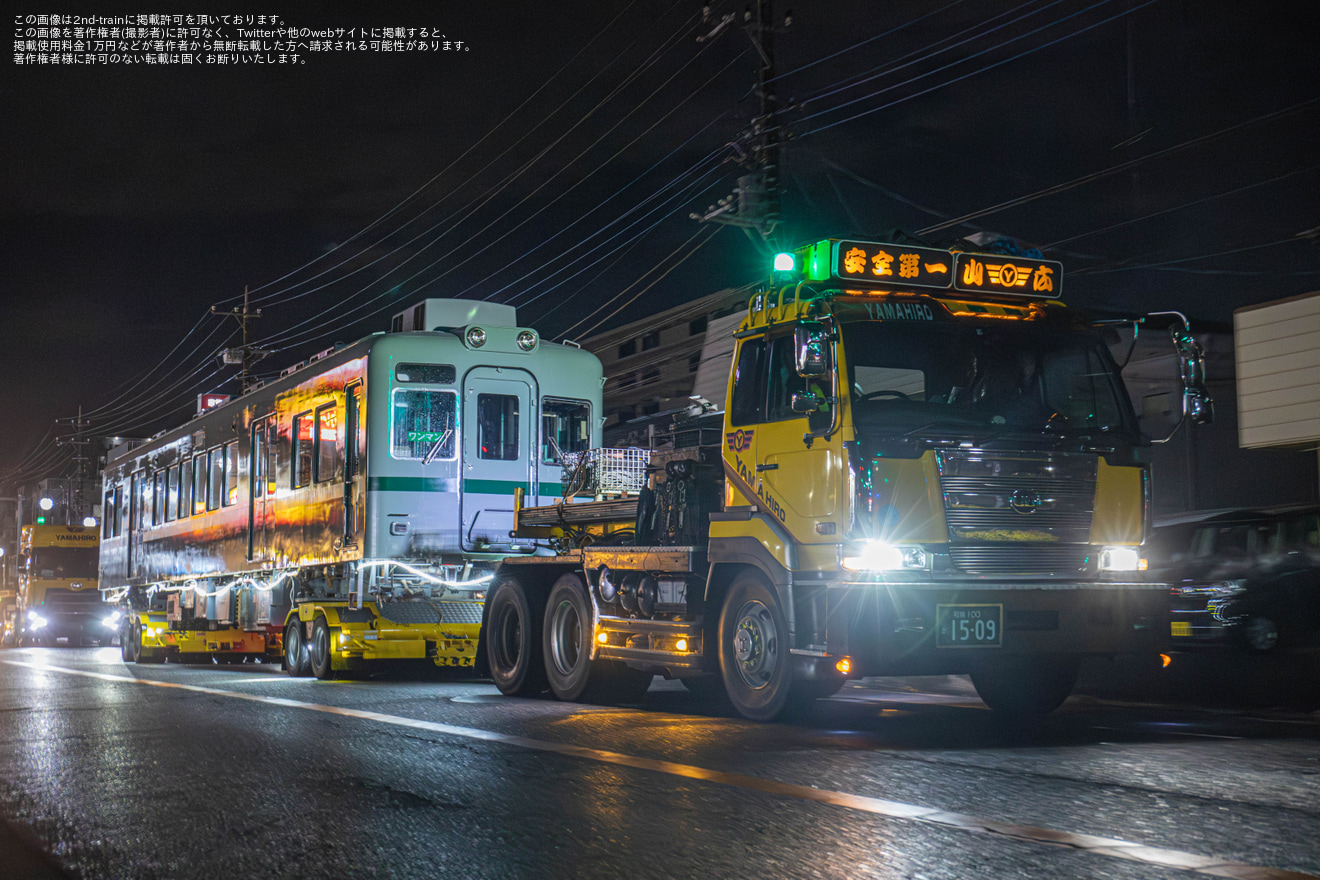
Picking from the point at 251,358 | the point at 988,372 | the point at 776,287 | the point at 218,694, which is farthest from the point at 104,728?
the point at 251,358

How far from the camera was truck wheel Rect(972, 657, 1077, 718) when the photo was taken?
10.2 meters

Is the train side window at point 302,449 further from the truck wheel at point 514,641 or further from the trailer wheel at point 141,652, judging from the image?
the trailer wheel at point 141,652

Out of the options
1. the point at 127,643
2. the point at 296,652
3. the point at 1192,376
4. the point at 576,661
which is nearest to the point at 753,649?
the point at 576,661

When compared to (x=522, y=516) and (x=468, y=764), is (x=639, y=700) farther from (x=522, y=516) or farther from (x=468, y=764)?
(x=468, y=764)

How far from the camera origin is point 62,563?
133 ft

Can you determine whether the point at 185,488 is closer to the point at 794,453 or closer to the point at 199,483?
the point at 199,483

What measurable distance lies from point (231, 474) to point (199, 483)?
2100 millimetres

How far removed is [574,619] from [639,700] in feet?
3.10

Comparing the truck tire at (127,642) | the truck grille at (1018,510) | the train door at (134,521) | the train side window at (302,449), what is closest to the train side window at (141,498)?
the train door at (134,521)

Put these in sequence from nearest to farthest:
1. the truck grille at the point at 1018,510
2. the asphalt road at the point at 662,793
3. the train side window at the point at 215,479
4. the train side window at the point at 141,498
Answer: the asphalt road at the point at 662,793
the truck grille at the point at 1018,510
the train side window at the point at 215,479
the train side window at the point at 141,498

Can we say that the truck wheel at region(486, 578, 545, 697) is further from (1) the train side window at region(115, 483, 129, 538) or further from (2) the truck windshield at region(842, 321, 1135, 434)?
(1) the train side window at region(115, 483, 129, 538)

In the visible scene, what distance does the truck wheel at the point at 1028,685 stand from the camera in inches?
400

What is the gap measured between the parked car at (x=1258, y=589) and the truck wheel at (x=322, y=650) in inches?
373

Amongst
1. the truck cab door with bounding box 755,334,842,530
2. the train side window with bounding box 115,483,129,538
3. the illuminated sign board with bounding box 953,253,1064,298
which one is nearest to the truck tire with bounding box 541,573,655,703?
the truck cab door with bounding box 755,334,842,530
